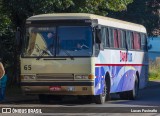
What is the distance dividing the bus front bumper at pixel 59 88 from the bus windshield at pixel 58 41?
100 cm

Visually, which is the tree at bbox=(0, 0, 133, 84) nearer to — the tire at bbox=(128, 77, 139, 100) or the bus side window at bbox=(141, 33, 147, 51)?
the bus side window at bbox=(141, 33, 147, 51)

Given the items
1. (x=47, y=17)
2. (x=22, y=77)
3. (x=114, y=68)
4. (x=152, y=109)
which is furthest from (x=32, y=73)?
(x=152, y=109)

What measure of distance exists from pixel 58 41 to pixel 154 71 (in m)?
31.4

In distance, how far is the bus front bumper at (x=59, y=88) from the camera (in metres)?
22.4

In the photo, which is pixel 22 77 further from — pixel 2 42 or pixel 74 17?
pixel 2 42

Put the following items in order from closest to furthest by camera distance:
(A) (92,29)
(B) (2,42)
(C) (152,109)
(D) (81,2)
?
(C) (152,109)
(A) (92,29)
(D) (81,2)
(B) (2,42)

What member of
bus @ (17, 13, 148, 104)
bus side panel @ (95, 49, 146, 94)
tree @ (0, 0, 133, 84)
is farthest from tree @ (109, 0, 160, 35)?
bus @ (17, 13, 148, 104)

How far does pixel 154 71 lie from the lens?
2094 inches

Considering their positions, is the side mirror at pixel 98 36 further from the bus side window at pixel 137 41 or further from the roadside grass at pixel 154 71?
the roadside grass at pixel 154 71

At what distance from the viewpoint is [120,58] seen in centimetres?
2583

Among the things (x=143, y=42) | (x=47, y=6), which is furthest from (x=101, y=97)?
(x=143, y=42)

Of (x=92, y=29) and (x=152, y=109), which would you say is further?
(x=92, y=29)

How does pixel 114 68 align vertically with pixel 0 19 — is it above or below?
below

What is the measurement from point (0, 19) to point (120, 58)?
5656 millimetres
